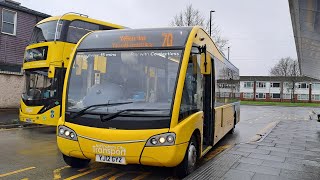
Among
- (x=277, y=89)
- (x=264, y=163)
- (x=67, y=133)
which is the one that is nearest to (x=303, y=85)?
(x=277, y=89)

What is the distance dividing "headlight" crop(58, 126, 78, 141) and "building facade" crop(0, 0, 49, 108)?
51.7ft

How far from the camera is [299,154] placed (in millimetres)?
9094

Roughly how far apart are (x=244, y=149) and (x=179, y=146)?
4.22 m

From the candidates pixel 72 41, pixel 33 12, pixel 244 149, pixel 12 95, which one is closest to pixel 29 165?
pixel 244 149

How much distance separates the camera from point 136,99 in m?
6.02

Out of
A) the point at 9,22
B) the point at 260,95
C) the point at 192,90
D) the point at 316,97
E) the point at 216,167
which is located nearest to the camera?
the point at 192,90

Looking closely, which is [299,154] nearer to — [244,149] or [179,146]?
[244,149]

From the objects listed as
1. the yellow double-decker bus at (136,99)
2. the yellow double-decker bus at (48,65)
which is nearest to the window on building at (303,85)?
the yellow double-decker bus at (48,65)

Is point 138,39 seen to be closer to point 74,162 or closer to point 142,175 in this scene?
point 142,175

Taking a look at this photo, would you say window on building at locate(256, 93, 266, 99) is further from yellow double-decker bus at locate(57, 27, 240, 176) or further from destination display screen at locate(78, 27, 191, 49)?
destination display screen at locate(78, 27, 191, 49)

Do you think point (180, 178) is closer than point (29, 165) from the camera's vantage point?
Yes

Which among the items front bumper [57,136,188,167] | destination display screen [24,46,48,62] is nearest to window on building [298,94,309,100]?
destination display screen [24,46,48,62]

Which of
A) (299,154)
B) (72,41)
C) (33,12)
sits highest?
(33,12)

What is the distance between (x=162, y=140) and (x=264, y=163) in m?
3.26
